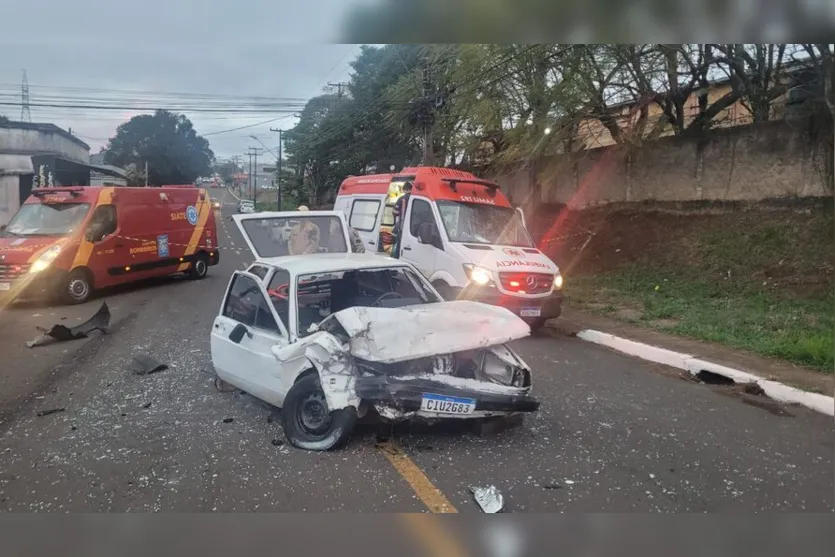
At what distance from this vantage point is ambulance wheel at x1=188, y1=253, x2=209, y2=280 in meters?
7.29

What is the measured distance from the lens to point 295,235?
5055 mm

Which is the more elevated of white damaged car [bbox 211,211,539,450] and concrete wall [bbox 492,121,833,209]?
concrete wall [bbox 492,121,833,209]

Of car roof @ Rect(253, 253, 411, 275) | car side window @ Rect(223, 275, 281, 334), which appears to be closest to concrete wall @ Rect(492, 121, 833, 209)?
car roof @ Rect(253, 253, 411, 275)

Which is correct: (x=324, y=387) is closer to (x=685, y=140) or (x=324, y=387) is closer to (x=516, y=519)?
(x=516, y=519)

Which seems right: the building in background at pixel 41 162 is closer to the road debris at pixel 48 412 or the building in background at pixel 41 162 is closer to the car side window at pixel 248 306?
the car side window at pixel 248 306

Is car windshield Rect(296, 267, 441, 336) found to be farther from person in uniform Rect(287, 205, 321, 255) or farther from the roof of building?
the roof of building

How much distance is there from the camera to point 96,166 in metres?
4.38

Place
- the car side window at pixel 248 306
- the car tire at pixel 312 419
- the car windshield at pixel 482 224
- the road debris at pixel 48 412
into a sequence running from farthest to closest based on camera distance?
the car windshield at pixel 482 224
the car side window at pixel 248 306
the road debris at pixel 48 412
the car tire at pixel 312 419

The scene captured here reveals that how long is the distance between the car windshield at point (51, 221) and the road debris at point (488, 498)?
6240 millimetres

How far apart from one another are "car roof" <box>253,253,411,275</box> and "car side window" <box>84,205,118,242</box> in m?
3.79

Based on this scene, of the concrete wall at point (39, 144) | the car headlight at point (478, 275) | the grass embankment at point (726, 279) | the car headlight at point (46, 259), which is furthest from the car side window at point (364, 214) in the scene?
the concrete wall at point (39, 144)

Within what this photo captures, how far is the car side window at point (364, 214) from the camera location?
8.96m

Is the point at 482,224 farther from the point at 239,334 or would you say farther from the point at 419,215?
the point at 239,334
